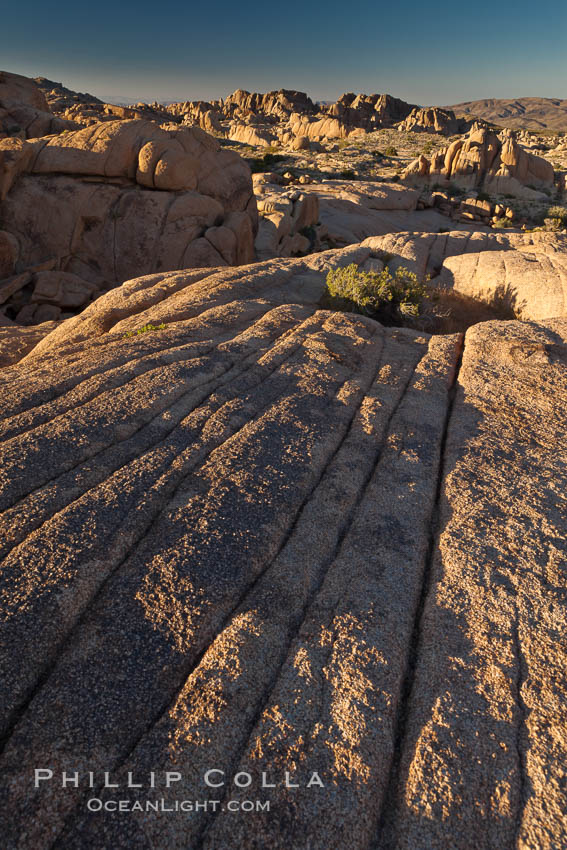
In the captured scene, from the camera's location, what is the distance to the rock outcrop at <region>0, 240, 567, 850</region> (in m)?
4.21

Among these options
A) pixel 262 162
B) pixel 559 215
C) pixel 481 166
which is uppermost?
pixel 481 166

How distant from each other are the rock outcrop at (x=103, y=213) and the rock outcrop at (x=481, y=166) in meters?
39.9

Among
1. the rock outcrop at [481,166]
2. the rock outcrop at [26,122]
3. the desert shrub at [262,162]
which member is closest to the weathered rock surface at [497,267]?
the rock outcrop at [26,122]

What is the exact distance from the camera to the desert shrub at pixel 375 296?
15.9 m

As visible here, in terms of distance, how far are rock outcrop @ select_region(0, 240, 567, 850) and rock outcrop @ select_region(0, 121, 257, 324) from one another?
14.2 m

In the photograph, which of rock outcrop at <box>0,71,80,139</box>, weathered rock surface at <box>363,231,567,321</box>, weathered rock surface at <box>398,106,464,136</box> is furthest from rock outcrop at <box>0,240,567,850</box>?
weathered rock surface at <box>398,106,464,136</box>

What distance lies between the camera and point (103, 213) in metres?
23.6

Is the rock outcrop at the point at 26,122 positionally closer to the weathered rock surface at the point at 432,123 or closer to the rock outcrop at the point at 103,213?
the rock outcrop at the point at 103,213

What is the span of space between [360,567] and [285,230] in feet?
94.6

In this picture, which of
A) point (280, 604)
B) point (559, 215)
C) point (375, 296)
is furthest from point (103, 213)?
point (559, 215)

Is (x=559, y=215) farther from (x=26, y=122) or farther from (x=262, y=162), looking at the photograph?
(x=26, y=122)

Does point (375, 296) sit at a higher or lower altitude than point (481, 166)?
lower

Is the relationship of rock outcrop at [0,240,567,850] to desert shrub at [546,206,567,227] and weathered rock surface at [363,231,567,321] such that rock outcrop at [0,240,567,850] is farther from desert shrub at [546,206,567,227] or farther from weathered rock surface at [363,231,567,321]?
desert shrub at [546,206,567,227]

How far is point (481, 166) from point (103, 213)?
167 feet
